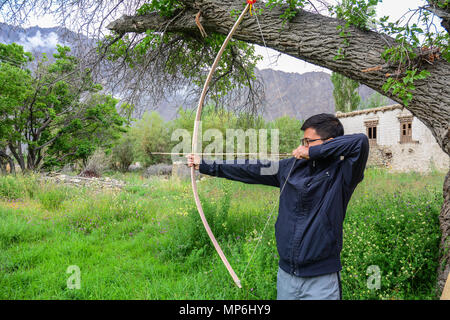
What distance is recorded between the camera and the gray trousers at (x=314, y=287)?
48.8 inches

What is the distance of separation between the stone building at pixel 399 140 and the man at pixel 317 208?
34.5 feet

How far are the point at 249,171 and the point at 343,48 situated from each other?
4.79 ft

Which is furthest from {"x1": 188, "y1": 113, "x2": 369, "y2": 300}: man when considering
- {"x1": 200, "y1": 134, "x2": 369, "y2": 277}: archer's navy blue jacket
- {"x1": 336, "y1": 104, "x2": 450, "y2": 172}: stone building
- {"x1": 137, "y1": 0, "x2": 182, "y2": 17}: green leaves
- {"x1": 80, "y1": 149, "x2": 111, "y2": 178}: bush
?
{"x1": 336, "y1": 104, "x2": 450, "y2": 172}: stone building

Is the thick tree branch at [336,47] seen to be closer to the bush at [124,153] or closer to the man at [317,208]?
the man at [317,208]

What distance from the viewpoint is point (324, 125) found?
1416 mm

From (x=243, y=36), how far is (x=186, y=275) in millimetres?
2424

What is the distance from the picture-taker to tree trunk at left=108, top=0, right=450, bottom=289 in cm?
197

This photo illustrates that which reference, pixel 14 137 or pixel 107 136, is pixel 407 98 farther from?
pixel 107 136

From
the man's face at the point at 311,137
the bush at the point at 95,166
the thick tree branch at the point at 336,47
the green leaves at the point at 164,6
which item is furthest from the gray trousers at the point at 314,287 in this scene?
the bush at the point at 95,166

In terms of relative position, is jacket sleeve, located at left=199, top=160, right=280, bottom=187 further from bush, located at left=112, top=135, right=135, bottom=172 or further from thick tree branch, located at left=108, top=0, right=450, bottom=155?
bush, located at left=112, top=135, right=135, bottom=172

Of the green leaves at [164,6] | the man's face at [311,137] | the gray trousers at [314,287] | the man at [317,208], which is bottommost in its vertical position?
the gray trousers at [314,287]

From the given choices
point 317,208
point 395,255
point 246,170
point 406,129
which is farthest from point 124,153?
point 317,208
